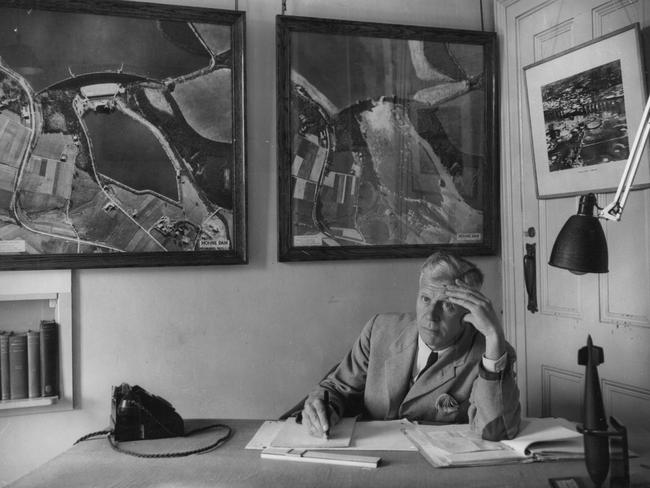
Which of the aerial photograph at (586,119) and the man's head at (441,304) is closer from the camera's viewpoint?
the man's head at (441,304)

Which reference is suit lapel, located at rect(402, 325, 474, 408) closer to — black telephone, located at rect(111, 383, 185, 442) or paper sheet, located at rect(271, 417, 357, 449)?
paper sheet, located at rect(271, 417, 357, 449)

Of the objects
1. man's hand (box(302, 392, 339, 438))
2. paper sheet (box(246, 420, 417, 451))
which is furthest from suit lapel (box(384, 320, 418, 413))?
man's hand (box(302, 392, 339, 438))

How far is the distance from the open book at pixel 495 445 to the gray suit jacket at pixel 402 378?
0.14 m

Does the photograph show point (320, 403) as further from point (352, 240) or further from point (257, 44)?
point (257, 44)

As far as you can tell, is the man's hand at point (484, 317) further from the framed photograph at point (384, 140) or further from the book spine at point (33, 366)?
the book spine at point (33, 366)

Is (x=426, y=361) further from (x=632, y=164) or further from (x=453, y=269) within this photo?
(x=632, y=164)

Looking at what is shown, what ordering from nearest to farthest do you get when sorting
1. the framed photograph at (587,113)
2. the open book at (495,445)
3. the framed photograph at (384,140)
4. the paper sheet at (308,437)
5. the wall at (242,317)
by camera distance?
the open book at (495,445) < the paper sheet at (308,437) < the framed photograph at (587,113) < the wall at (242,317) < the framed photograph at (384,140)

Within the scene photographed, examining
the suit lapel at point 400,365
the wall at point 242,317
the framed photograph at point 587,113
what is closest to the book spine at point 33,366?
the wall at point 242,317

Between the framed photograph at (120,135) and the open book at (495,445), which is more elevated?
the framed photograph at (120,135)

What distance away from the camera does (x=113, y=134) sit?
8.91ft

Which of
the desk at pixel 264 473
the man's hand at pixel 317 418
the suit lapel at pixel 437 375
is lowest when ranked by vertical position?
the desk at pixel 264 473

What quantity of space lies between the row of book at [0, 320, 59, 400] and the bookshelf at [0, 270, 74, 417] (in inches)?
1.2

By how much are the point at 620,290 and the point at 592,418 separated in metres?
1.13

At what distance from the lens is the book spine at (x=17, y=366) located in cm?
261
